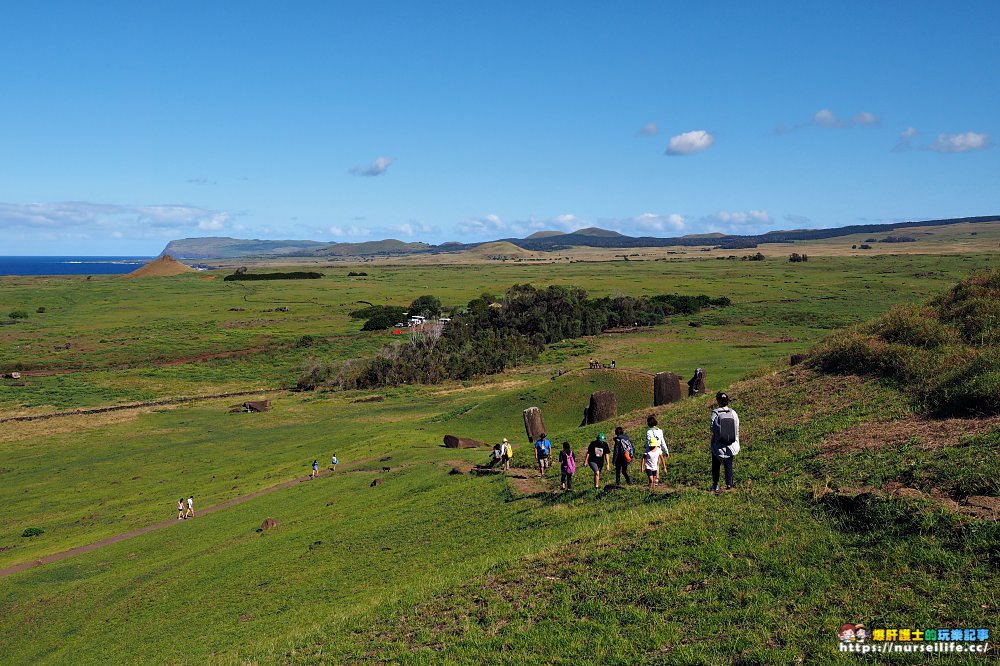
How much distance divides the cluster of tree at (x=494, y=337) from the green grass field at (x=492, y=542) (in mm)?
18148

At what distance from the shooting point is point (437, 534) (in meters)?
20.9

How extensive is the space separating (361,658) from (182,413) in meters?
54.5

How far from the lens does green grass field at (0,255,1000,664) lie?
426 inches

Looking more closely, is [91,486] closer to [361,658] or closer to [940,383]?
[361,658]

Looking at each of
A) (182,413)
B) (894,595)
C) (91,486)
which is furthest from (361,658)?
(182,413)

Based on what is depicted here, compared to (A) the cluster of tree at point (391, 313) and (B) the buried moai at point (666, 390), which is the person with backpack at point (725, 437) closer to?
(B) the buried moai at point (666, 390)

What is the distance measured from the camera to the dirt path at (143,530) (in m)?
26.9

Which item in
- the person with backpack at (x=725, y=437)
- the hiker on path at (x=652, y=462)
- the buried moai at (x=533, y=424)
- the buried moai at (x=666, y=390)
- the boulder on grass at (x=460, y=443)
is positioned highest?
the person with backpack at (x=725, y=437)

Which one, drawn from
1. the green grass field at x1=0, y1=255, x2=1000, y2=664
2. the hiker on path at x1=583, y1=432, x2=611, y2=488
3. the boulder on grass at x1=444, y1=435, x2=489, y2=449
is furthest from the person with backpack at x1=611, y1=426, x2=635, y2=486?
the boulder on grass at x1=444, y1=435, x2=489, y2=449

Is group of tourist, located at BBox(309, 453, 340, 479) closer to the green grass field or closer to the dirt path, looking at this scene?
the dirt path

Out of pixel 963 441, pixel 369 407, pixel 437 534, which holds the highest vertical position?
pixel 963 441

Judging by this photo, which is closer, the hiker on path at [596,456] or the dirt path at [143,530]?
the hiker on path at [596,456]

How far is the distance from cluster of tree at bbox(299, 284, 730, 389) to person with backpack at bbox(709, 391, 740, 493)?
190 feet

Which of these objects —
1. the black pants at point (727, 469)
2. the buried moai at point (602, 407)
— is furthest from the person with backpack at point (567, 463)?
the buried moai at point (602, 407)
